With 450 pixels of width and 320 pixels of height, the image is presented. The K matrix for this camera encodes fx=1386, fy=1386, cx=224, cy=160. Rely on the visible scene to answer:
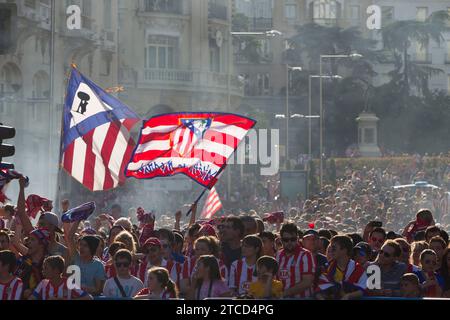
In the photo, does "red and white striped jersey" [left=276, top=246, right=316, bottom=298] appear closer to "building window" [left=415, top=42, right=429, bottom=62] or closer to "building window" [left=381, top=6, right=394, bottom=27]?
"building window" [left=381, top=6, right=394, bottom=27]

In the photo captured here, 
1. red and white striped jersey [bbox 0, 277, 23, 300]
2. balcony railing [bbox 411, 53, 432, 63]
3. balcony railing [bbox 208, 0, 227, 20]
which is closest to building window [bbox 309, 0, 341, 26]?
balcony railing [bbox 411, 53, 432, 63]

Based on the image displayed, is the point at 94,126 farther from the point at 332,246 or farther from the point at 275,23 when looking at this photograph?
the point at 275,23

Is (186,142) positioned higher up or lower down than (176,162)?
higher up

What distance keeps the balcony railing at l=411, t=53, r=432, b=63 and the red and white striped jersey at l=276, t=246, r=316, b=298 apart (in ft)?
196

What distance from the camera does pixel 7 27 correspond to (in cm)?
1239

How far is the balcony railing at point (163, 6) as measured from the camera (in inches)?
2211

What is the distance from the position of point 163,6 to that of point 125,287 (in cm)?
4599

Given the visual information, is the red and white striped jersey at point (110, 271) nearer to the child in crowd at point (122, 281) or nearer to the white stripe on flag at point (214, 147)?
the child in crowd at point (122, 281)

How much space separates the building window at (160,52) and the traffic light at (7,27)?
42856mm

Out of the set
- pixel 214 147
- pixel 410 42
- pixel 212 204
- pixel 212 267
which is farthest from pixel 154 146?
pixel 410 42

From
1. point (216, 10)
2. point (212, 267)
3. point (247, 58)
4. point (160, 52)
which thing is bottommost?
point (212, 267)

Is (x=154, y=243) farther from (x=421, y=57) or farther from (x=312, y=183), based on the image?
(x=421, y=57)

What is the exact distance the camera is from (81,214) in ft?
44.7

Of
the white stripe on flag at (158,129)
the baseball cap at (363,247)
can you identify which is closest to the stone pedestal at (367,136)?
the white stripe on flag at (158,129)
